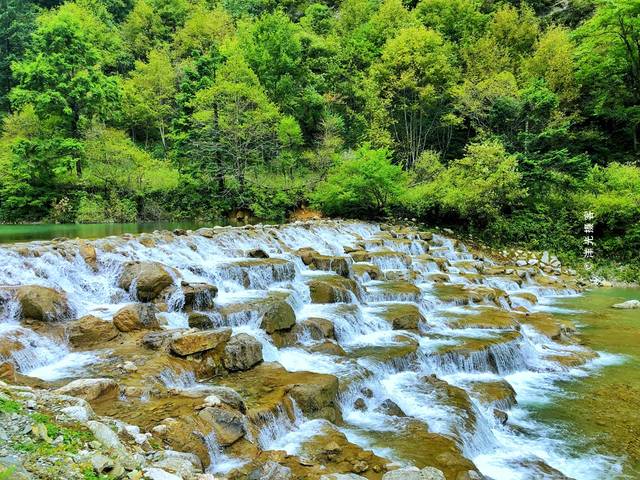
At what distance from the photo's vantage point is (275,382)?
659 centimetres

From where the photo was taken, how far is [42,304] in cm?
773

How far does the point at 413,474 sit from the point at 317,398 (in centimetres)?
200

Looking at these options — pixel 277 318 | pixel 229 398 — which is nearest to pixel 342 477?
pixel 229 398

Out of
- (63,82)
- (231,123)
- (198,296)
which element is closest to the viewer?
(198,296)

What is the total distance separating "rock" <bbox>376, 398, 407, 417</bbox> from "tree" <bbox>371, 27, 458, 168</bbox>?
911 inches

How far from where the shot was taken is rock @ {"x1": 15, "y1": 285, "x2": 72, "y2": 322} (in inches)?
301

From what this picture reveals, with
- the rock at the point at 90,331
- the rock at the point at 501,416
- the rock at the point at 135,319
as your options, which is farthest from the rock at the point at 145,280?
the rock at the point at 501,416

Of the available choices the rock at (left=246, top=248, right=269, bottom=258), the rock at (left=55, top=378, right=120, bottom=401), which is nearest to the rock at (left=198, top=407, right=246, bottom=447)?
the rock at (left=55, top=378, right=120, bottom=401)

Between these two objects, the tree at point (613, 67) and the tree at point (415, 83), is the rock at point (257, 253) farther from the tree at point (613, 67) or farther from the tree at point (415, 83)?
the tree at point (613, 67)

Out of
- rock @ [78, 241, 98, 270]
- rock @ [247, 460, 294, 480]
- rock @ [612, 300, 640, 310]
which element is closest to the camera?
rock @ [247, 460, 294, 480]

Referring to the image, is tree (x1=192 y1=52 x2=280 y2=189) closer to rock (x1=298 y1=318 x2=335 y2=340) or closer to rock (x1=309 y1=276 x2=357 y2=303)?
rock (x1=309 y1=276 x2=357 y2=303)

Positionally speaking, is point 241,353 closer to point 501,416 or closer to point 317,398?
point 317,398

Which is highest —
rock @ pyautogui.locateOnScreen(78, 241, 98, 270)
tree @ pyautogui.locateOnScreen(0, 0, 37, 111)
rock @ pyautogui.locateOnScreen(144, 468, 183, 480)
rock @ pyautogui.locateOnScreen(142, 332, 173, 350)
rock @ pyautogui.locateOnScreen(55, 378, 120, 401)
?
tree @ pyautogui.locateOnScreen(0, 0, 37, 111)

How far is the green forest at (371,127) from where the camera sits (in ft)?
71.5
